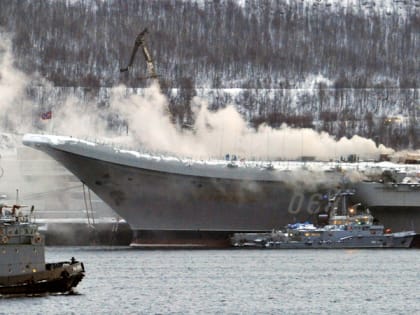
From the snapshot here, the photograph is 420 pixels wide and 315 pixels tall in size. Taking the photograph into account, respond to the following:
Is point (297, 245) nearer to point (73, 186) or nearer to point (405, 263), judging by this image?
point (405, 263)

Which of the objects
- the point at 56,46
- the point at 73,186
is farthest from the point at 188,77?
the point at 73,186

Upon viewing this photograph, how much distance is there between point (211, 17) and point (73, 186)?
190ft

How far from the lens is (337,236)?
4117 inches

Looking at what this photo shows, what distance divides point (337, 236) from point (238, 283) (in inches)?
1011

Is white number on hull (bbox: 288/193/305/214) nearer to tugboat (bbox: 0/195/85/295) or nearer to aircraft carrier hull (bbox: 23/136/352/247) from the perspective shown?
aircraft carrier hull (bbox: 23/136/352/247)

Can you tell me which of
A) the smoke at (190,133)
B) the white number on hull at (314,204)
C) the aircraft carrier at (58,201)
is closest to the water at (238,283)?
the white number on hull at (314,204)

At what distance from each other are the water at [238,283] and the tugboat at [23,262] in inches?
→ 23.2

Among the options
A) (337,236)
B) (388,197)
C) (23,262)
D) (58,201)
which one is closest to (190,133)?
(58,201)

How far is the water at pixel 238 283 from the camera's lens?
6962 cm

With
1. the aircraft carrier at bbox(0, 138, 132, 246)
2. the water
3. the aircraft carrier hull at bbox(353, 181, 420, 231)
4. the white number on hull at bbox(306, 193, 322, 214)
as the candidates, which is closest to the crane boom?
the aircraft carrier at bbox(0, 138, 132, 246)

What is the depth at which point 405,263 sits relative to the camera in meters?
91.3

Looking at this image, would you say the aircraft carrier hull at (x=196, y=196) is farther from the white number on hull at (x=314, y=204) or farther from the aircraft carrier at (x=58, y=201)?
the aircraft carrier at (x=58, y=201)

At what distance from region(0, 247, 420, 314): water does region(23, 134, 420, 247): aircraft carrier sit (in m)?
5.83

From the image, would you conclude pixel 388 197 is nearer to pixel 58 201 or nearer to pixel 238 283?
pixel 58 201
